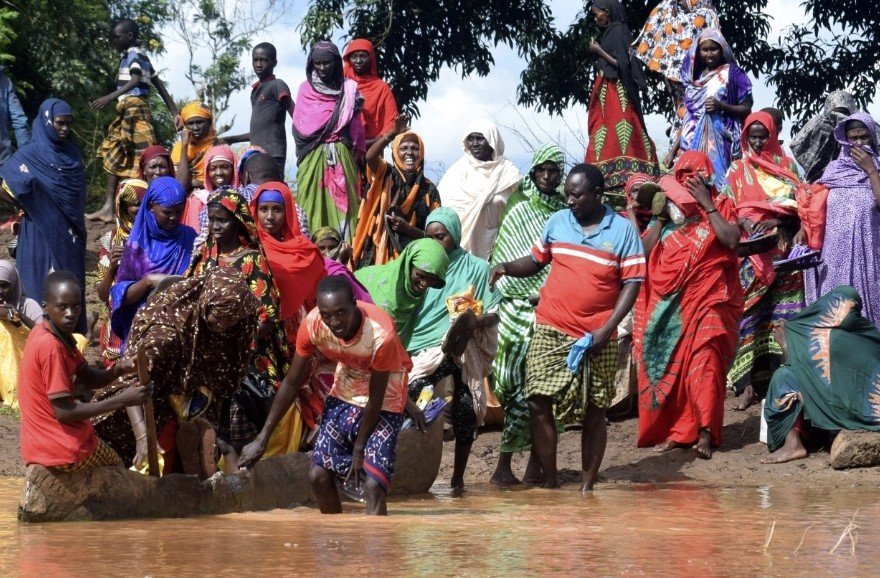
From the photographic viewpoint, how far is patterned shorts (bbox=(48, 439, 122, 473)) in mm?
7246

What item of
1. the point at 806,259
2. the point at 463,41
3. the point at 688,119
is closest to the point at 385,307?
the point at 806,259

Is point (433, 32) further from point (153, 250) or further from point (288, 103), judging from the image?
point (153, 250)

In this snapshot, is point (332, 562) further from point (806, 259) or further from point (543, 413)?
point (806, 259)

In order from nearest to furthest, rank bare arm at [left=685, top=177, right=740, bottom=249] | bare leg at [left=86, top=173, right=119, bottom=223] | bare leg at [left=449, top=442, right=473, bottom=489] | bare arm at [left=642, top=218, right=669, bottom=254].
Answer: bare leg at [left=449, top=442, right=473, bottom=489], bare arm at [left=685, top=177, right=740, bottom=249], bare arm at [left=642, top=218, right=669, bottom=254], bare leg at [left=86, top=173, right=119, bottom=223]

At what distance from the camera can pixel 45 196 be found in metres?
Answer: 13.3

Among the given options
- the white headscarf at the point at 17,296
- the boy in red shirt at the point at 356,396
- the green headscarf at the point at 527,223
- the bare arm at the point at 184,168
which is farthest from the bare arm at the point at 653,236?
the white headscarf at the point at 17,296

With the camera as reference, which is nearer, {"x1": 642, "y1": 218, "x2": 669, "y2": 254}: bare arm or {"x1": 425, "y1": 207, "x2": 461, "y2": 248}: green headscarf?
{"x1": 425, "y1": 207, "x2": 461, "y2": 248}: green headscarf

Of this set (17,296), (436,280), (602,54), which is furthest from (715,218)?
(17,296)

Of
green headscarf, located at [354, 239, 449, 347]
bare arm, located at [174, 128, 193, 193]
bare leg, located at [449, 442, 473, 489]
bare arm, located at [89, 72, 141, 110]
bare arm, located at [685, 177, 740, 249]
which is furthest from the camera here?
bare arm, located at [89, 72, 141, 110]

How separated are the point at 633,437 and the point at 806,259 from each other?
1817 mm

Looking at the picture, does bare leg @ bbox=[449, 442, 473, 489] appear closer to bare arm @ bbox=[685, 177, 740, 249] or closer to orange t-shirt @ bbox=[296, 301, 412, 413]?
orange t-shirt @ bbox=[296, 301, 412, 413]

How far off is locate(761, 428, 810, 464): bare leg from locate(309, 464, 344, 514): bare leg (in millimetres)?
3779

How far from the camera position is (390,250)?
12.4m

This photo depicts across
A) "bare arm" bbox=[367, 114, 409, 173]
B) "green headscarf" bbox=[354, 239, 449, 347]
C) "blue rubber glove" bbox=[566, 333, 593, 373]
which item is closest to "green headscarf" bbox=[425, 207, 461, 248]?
"green headscarf" bbox=[354, 239, 449, 347]
